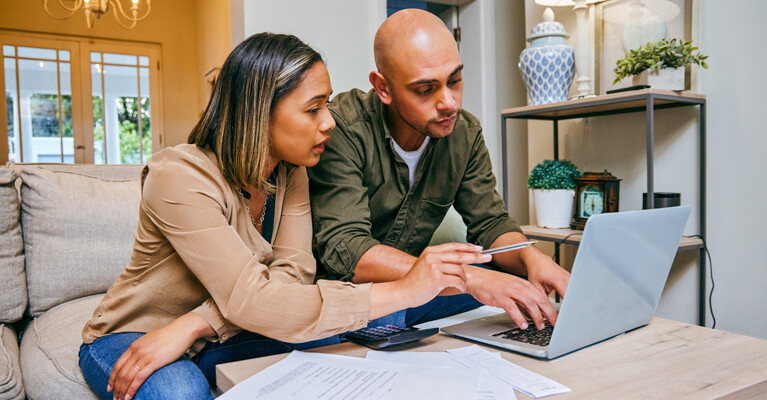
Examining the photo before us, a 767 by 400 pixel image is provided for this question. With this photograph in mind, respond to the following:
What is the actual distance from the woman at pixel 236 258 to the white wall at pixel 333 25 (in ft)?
6.28

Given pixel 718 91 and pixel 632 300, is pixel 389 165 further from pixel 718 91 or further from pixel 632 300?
pixel 718 91

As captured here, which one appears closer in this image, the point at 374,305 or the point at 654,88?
the point at 374,305

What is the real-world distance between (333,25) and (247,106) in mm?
2156

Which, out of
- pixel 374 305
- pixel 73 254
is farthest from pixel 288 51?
pixel 73 254

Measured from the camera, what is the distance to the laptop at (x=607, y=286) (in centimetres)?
78

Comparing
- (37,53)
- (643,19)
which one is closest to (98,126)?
(37,53)

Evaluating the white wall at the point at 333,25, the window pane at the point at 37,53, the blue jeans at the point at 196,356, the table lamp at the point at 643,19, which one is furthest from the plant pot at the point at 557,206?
the window pane at the point at 37,53

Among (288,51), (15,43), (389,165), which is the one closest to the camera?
(288,51)

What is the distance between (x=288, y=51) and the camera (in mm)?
1140

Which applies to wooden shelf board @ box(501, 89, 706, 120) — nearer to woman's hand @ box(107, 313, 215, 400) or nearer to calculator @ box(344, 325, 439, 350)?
calculator @ box(344, 325, 439, 350)

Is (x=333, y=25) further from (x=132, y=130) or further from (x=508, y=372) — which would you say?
(x=132, y=130)

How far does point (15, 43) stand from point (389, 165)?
5.36 m

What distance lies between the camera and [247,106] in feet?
3.62

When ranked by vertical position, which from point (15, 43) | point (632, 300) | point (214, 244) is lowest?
point (632, 300)
